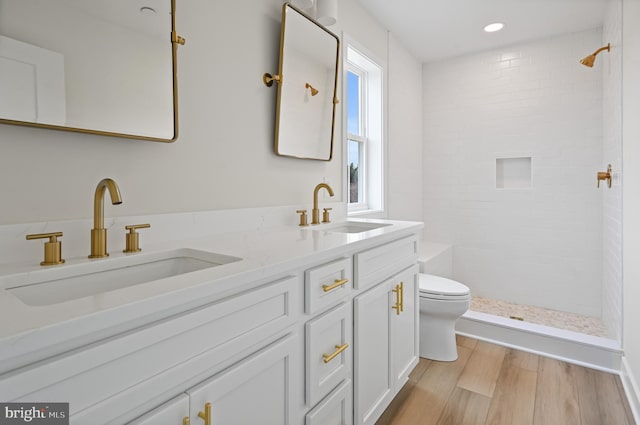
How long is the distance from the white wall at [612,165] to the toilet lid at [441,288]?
943 millimetres

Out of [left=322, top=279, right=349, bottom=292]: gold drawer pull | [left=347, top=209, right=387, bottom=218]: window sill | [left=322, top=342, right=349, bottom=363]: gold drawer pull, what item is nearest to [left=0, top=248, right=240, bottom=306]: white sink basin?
[left=322, top=279, right=349, bottom=292]: gold drawer pull

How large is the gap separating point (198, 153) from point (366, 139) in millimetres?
1790

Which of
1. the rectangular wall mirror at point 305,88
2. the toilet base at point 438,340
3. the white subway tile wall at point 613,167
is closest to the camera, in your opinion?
the rectangular wall mirror at point 305,88

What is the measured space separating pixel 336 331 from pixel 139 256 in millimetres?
700

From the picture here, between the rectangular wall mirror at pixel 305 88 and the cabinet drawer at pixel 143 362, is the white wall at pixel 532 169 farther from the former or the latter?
the cabinet drawer at pixel 143 362

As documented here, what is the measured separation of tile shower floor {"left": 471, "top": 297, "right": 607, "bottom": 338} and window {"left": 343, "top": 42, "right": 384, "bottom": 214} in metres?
1.47

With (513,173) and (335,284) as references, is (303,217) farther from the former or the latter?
(513,173)

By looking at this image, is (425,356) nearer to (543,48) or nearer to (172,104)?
(172,104)

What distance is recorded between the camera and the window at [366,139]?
9.36 ft

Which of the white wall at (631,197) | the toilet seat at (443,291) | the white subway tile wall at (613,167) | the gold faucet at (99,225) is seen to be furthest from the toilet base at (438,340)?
the gold faucet at (99,225)

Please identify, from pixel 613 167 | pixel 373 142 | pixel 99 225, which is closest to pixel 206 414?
pixel 99 225

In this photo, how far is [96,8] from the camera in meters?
1.07

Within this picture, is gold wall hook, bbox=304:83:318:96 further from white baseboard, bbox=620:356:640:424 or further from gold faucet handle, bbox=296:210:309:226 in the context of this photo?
white baseboard, bbox=620:356:640:424

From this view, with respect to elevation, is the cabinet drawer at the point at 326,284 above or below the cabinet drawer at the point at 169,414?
above
